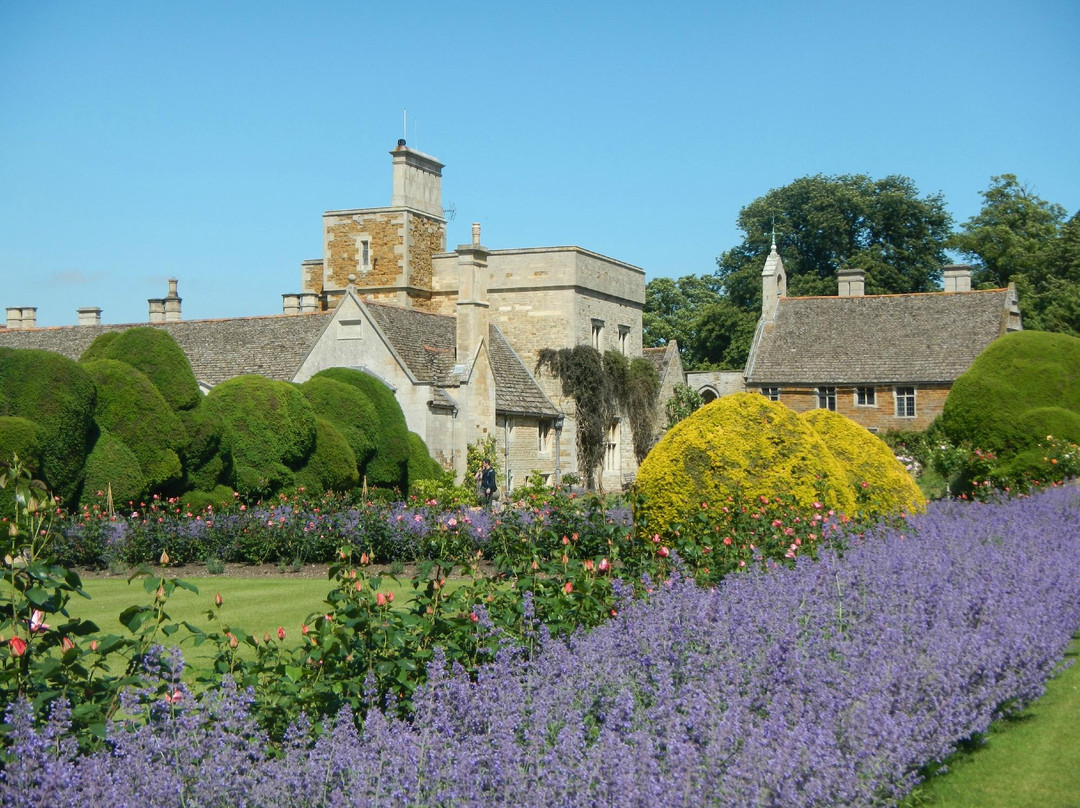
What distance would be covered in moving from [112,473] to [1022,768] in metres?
15.6

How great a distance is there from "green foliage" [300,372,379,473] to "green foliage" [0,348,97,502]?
21.5 ft

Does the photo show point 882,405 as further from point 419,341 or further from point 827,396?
point 419,341

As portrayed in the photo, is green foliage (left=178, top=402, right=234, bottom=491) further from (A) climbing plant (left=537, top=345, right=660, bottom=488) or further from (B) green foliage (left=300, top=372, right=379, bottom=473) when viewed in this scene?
(A) climbing plant (left=537, top=345, right=660, bottom=488)

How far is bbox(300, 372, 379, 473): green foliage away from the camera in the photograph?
24.8 m

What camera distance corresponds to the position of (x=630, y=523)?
609 inches

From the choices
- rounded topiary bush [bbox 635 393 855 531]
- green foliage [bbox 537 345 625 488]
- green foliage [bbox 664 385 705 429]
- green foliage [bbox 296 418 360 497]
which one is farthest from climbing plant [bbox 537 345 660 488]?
rounded topiary bush [bbox 635 393 855 531]

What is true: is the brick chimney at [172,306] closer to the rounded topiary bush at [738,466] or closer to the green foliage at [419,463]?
the green foliage at [419,463]

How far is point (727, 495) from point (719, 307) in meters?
51.7

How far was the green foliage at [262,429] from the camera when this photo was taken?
862 inches

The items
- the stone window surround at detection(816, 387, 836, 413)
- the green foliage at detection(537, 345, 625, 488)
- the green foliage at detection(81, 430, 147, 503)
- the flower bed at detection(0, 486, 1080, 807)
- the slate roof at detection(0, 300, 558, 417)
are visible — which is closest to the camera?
the flower bed at detection(0, 486, 1080, 807)

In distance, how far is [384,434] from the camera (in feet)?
85.9

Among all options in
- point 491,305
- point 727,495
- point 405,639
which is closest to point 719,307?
point 491,305

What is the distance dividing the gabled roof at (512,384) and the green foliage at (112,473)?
14111mm

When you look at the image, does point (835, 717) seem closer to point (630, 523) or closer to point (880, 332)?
point (630, 523)
